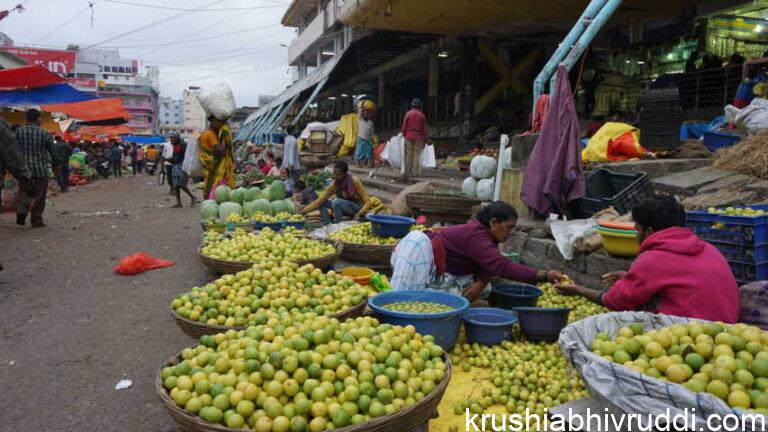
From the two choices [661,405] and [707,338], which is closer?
[661,405]

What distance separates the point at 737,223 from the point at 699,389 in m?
2.35

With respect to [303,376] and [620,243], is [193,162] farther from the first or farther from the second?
[303,376]

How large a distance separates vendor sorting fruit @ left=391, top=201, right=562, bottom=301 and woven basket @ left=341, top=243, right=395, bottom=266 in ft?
4.42

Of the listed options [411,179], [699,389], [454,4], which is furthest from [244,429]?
[454,4]

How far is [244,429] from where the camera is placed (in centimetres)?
219

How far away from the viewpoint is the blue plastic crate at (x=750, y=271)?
3898 mm

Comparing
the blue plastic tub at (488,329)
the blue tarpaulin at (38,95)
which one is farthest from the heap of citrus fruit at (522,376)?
the blue tarpaulin at (38,95)

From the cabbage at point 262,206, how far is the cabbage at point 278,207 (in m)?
0.11

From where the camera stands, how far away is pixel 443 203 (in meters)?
7.11

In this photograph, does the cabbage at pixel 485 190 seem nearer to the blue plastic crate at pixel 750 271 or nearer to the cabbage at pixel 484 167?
the cabbage at pixel 484 167

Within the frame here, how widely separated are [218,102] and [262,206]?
1.92 meters

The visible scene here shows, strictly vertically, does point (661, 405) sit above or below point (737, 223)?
below

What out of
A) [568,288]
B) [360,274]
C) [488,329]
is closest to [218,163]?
[360,274]

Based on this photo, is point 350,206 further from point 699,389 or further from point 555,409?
point 699,389
